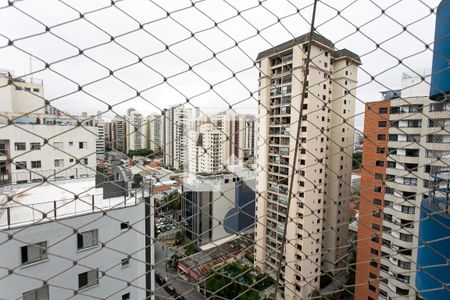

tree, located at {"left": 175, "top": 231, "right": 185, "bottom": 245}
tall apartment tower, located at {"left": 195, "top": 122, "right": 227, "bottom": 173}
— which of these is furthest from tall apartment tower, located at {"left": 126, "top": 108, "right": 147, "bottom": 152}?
tree, located at {"left": 175, "top": 231, "right": 185, "bottom": 245}

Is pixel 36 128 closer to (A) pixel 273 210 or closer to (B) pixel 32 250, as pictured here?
(B) pixel 32 250

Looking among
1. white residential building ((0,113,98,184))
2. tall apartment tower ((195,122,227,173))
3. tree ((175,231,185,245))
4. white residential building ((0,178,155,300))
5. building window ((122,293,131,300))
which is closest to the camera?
tall apartment tower ((195,122,227,173))

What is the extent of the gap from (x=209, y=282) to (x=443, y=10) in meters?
5.39

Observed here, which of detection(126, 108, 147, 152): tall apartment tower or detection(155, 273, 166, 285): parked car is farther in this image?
detection(155, 273, 166, 285): parked car

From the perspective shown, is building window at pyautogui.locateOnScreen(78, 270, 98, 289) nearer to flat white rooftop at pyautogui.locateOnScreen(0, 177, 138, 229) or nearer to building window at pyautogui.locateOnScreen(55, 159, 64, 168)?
flat white rooftop at pyautogui.locateOnScreen(0, 177, 138, 229)

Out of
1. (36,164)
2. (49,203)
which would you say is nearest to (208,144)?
(49,203)

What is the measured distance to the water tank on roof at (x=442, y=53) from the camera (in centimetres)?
72

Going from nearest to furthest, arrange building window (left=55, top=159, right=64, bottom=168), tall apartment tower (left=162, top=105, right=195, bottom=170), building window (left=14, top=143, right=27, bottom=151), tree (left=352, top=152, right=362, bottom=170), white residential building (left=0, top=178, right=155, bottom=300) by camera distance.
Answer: tall apartment tower (left=162, top=105, right=195, bottom=170) → tree (left=352, top=152, right=362, bottom=170) → white residential building (left=0, top=178, right=155, bottom=300) → building window (left=14, top=143, right=27, bottom=151) → building window (left=55, top=159, right=64, bottom=168)

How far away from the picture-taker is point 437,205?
0.84 meters

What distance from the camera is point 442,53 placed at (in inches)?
28.7

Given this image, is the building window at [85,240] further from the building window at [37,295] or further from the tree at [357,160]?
the tree at [357,160]

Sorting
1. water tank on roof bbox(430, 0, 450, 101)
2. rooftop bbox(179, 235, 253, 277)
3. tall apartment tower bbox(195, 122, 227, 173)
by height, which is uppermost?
water tank on roof bbox(430, 0, 450, 101)

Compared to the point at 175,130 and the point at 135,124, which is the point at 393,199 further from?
the point at 135,124

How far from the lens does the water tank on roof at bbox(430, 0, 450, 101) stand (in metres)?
0.72
